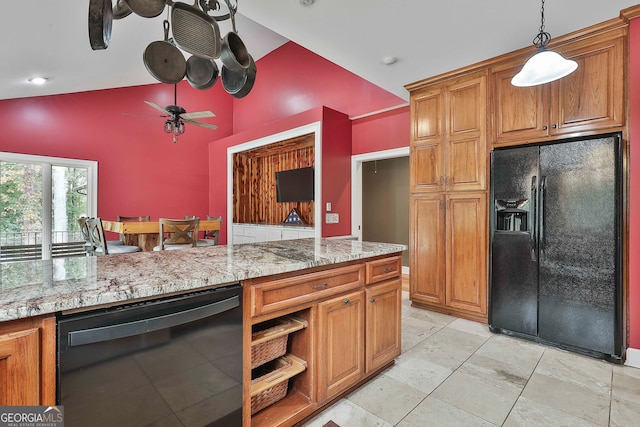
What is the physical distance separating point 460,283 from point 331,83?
367 centimetres

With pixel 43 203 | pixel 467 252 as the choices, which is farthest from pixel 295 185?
pixel 43 203

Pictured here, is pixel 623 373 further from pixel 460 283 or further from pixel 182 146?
pixel 182 146

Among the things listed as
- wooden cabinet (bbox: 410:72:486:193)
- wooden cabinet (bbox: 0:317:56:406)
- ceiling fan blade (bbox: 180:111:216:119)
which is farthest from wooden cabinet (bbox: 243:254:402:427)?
ceiling fan blade (bbox: 180:111:216:119)

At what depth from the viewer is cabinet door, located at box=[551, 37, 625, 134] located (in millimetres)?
2281

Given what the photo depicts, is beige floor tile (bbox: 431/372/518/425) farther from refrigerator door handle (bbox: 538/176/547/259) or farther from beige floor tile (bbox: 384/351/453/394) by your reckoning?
refrigerator door handle (bbox: 538/176/547/259)

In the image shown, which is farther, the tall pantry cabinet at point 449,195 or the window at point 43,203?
the window at point 43,203

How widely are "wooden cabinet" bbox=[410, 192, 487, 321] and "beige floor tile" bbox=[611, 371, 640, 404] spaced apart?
3.34 feet


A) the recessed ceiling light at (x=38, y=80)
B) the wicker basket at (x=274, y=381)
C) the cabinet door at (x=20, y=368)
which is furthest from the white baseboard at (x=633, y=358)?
the recessed ceiling light at (x=38, y=80)

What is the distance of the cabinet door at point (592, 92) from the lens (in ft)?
7.48

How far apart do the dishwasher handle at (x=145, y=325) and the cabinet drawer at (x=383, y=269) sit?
964 millimetres

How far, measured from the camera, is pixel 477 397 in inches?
72.6

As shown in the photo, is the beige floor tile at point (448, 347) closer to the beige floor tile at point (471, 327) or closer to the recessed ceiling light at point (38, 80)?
the beige floor tile at point (471, 327)

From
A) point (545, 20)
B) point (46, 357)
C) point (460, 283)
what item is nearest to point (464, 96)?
point (545, 20)

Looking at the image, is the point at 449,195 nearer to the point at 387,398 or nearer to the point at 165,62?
the point at 387,398
